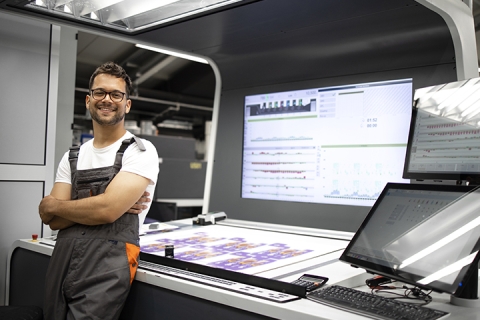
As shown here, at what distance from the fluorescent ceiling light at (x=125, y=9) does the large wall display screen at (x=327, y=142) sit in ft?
→ 2.35

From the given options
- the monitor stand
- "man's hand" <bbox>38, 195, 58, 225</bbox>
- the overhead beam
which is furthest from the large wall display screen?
"man's hand" <bbox>38, 195, 58, 225</bbox>

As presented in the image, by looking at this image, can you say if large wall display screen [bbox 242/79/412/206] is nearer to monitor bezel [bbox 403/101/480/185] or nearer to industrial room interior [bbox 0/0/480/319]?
Answer: industrial room interior [bbox 0/0/480/319]

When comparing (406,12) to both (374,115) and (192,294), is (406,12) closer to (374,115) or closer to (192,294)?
(374,115)

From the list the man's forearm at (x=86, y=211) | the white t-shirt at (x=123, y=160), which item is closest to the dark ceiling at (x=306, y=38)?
the white t-shirt at (x=123, y=160)

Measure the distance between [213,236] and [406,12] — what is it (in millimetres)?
1144

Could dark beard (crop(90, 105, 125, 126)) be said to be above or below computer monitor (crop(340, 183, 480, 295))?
above

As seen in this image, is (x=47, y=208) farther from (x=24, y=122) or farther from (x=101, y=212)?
(x=24, y=122)

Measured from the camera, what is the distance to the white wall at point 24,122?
1840 mm

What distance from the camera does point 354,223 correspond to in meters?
1.98

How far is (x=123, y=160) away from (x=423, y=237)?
0.92 m

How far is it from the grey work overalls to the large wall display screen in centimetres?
99

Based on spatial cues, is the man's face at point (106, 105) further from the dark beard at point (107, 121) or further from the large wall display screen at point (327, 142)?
the large wall display screen at point (327, 142)

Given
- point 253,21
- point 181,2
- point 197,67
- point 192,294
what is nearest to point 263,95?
point 253,21

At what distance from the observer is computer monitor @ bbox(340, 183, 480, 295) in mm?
920
